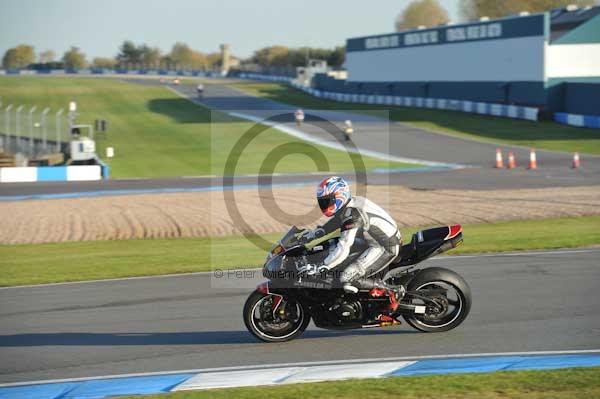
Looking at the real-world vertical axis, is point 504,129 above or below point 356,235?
below

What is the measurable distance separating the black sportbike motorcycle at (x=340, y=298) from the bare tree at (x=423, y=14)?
16720cm

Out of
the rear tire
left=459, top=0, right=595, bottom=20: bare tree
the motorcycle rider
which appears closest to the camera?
the motorcycle rider

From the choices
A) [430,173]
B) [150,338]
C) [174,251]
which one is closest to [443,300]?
[150,338]

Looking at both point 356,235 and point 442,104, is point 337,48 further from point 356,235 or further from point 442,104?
point 356,235

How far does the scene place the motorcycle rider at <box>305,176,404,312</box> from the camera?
378 inches

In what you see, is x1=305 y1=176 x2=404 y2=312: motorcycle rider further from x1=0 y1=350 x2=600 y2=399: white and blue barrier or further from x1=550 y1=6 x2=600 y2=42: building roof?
x1=550 y1=6 x2=600 y2=42: building roof

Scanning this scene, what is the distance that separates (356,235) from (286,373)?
2.13m

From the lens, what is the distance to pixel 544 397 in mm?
7438

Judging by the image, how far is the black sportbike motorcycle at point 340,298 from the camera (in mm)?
9766

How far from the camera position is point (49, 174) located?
128 ft

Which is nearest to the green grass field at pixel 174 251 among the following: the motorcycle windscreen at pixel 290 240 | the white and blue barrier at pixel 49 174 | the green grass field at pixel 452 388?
the motorcycle windscreen at pixel 290 240

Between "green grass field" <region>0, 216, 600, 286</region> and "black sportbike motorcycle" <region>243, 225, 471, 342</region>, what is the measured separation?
243 inches

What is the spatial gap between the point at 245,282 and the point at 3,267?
587cm

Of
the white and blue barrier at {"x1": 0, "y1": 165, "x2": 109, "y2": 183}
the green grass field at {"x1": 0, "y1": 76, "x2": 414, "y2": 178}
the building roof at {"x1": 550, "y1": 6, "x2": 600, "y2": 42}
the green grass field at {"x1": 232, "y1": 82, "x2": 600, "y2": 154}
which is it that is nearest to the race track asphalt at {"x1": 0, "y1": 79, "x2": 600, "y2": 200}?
the white and blue barrier at {"x1": 0, "y1": 165, "x2": 109, "y2": 183}
